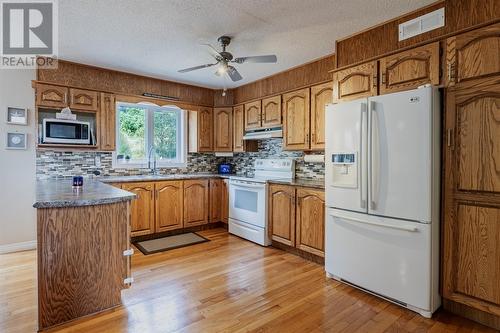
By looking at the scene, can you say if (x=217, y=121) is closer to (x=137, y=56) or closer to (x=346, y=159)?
(x=137, y=56)

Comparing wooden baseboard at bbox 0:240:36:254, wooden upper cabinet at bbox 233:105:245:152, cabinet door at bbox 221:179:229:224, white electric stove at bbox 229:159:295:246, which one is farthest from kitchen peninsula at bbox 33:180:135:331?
wooden upper cabinet at bbox 233:105:245:152

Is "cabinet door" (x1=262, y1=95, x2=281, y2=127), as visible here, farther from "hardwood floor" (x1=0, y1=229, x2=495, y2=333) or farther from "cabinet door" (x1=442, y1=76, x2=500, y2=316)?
"cabinet door" (x1=442, y1=76, x2=500, y2=316)

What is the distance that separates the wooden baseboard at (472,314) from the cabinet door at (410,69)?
66.9 inches

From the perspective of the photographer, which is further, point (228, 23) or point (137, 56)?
point (137, 56)

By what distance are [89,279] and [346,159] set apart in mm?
2306

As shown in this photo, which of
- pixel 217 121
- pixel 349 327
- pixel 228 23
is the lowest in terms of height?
pixel 349 327

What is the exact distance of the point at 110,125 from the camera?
3.95 meters

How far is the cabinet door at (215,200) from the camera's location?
4.62 metres

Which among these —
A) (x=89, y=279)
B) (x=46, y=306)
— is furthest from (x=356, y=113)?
(x=46, y=306)

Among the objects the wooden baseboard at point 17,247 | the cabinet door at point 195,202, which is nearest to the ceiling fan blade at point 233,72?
the cabinet door at point 195,202

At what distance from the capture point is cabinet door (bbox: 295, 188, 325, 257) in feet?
10.1

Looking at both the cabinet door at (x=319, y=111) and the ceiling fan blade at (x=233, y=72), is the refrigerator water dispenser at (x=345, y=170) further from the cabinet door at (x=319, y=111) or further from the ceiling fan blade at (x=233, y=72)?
the ceiling fan blade at (x=233, y=72)

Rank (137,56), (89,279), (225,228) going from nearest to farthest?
(89,279) < (137,56) < (225,228)

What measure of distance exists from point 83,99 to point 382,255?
3.94m
